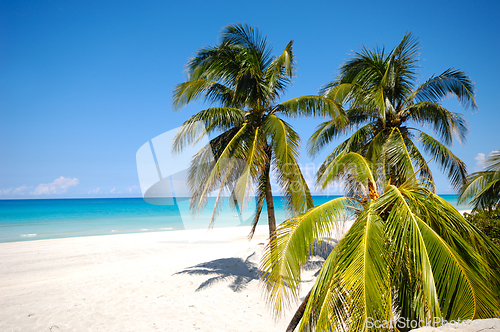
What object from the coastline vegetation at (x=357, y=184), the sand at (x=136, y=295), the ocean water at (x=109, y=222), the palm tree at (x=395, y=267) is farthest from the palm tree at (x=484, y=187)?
the palm tree at (x=395, y=267)

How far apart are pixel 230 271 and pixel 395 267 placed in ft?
21.7

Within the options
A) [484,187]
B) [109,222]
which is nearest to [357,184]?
[484,187]

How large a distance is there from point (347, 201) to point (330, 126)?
6474 millimetres

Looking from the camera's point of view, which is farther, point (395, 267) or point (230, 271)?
point (230, 271)

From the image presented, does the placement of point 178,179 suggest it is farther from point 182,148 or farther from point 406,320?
point 406,320

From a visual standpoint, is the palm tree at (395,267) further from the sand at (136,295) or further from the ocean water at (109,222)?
the sand at (136,295)

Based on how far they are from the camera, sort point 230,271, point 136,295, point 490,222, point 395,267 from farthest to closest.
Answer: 1. point 230,271
2. point 490,222
3. point 136,295
4. point 395,267

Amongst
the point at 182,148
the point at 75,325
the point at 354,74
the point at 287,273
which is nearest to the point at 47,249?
the point at 75,325

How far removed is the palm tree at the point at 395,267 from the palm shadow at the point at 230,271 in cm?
498

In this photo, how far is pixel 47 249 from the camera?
1260cm

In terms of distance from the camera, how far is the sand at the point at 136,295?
17.2ft

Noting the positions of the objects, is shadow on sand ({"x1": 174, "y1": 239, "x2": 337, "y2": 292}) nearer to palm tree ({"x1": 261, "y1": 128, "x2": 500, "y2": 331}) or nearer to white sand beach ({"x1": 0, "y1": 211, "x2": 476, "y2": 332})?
white sand beach ({"x1": 0, "y1": 211, "x2": 476, "y2": 332})

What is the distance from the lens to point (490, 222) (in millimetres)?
7492

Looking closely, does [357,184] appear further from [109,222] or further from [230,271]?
[109,222]
